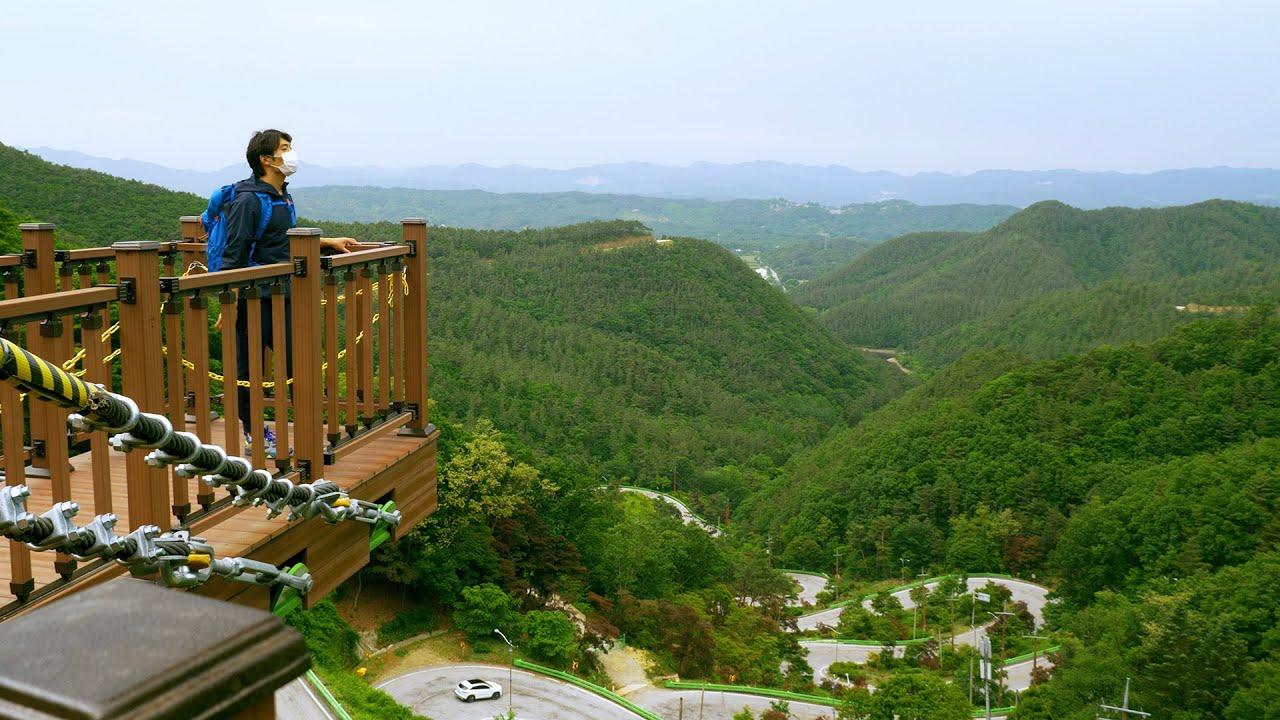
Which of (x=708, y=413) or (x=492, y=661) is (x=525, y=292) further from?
(x=492, y=661)

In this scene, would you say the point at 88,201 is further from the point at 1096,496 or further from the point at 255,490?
the point at 1096,496

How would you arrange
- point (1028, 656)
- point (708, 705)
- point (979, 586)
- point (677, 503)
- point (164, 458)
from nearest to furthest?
1. point (164, 458)
2. point (708, 705)
3. point (1028, 656)
4. point (979, 586)
5. point (677, 503)

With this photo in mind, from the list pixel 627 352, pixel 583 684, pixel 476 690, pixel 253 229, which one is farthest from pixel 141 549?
pixel 627 352

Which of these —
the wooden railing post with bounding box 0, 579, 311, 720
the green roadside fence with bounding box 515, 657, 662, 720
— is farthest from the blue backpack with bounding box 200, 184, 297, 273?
the green roadside fence with bounding box 515, 657, 662, 720

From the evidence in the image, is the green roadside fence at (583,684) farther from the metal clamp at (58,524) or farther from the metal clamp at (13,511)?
the metal clamp at (13,511)

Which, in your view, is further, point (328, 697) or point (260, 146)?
point (328, 697)
